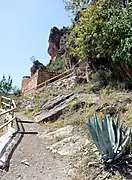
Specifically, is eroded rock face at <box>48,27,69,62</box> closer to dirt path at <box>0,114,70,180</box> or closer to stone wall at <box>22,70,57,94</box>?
stone wall at <box>22,70,57,94</box>

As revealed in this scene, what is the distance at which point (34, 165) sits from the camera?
7.99m

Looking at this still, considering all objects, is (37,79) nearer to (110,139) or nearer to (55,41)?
(55,41)

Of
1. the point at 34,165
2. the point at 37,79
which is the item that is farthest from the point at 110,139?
the point at 37,79

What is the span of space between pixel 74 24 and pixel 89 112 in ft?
27.2

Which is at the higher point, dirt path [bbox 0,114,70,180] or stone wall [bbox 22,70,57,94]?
stone wall [bbox 22,70,57,94]

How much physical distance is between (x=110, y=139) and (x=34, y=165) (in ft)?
7.19

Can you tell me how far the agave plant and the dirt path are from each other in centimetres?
108

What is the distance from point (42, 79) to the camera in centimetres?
2638

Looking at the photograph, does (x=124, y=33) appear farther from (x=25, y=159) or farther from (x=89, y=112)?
(x=25, y=159)

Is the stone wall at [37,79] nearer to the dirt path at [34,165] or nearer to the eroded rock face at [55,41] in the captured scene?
the eroded rock face at [55,41]

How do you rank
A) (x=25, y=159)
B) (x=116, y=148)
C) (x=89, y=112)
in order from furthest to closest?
(x=89, y=112) → (x=25, y=159) → (x=116, y=148)

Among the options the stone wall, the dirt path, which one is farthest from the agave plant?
the stone wall

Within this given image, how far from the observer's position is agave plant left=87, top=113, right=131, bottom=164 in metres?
6.98

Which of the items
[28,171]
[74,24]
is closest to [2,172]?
[28,171]
